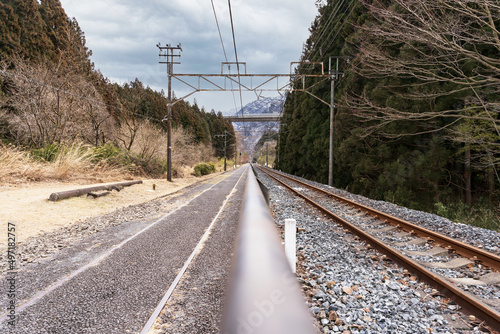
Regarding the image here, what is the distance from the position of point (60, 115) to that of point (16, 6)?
13.1m

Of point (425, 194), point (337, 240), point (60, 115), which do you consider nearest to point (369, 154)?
point (425, 194)

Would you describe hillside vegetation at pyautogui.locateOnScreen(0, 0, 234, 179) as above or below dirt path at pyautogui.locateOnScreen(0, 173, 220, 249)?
above

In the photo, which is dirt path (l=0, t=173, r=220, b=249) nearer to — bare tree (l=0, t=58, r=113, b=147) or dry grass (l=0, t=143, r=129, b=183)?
dry grass (l=0, t=143, r=129, b=183)

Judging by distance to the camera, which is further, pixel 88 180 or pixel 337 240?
pixel 88 180

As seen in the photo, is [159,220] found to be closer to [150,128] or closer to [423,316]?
[423,316]

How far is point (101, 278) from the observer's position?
3670 mm

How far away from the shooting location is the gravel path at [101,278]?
2.69 metres

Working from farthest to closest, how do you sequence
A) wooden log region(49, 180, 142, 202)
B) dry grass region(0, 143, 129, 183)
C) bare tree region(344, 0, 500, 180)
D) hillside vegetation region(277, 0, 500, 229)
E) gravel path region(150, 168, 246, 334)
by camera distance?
1. dry grass region(0, 143, 129, 183)
2. hillside vegetation region(277, 0, 500, 229)
3. wooden log region(49, 180, 142, 202)
4. bare tree region(344, 0, 500, 180)
5. gravel path region(150, 168, 246, 334)

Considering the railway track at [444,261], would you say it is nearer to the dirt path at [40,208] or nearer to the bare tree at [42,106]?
the dirt path at [40,208]

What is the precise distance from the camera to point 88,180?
1399 centimetres

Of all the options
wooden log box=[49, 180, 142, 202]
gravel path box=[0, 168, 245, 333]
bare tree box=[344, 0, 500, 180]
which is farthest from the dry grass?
bare tree box=[344, 0, 500, 180]

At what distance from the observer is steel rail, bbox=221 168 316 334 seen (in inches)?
35.3

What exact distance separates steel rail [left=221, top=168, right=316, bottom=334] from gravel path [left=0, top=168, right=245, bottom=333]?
188 cm

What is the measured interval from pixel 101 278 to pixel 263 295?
11.2 feet
